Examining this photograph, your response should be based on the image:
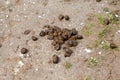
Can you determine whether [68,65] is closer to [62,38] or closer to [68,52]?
[68,52]

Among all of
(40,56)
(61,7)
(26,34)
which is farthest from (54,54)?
(61,7)

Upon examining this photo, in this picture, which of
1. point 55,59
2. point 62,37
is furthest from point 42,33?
point 55,59

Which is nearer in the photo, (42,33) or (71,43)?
(71,43)

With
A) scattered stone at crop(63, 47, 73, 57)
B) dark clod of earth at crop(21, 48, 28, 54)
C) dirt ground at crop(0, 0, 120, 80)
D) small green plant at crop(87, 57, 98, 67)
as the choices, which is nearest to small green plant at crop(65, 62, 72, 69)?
dirt ground at crop(0, 0, 120, 80)

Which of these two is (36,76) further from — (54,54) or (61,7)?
(61,7)

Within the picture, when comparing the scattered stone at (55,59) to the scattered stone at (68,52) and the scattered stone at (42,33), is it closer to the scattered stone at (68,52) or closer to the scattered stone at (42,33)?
the scattered stone at (68,52)

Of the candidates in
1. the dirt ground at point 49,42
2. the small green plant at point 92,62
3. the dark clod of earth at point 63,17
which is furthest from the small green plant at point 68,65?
the dark clod of earth at point 63,17
